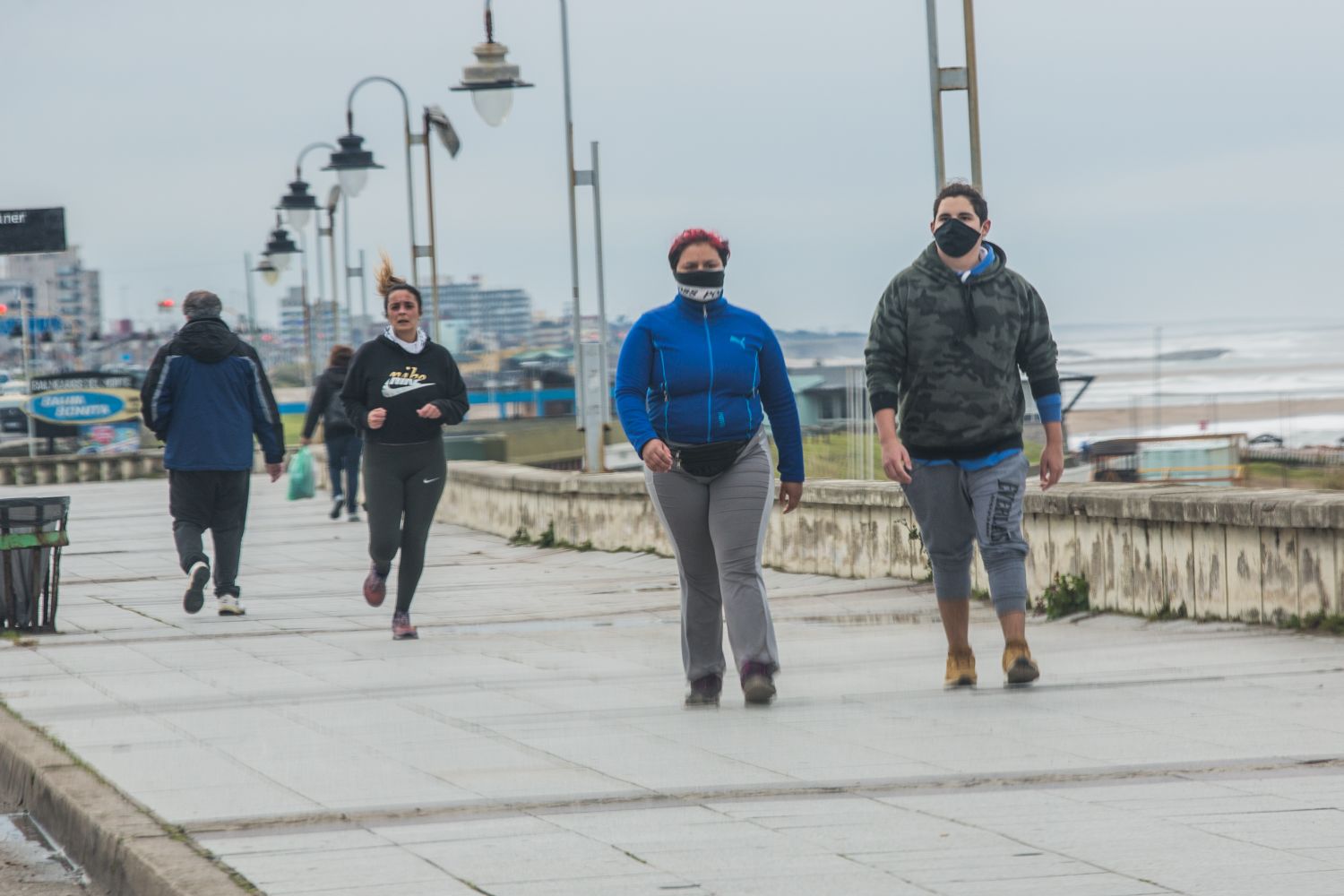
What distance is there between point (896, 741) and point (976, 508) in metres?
1.34

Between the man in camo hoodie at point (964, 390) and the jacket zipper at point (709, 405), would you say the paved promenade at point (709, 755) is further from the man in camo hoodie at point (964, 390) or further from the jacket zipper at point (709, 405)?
the jacket zipper at point (709, 405)

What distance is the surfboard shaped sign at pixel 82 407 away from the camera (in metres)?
47.2

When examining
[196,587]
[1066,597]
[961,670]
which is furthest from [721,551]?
[196,587]

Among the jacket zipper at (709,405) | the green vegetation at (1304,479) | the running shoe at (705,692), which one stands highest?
the jacket zipper at (709,405)

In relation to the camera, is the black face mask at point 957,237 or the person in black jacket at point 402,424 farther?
the person in black jacket at point 402,424

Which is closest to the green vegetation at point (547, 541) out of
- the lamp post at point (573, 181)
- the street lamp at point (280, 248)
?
the lamp post at point (573, 181)

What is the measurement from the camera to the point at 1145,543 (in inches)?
361

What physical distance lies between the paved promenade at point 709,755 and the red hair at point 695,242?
154 cm

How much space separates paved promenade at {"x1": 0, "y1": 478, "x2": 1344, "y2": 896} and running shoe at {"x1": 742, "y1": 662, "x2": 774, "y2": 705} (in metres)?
0.07

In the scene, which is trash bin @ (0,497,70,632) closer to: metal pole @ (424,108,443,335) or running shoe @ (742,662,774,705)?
running shoe @ (742,662,774,705)

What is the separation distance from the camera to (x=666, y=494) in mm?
6844

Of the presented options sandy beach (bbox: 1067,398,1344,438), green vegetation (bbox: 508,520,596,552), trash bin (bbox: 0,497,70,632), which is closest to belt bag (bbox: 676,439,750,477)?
trash bin (bbox: 0,497,70,632)

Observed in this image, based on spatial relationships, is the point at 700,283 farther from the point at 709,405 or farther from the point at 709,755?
the point at 709,755

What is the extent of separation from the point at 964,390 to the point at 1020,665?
3.21ft
